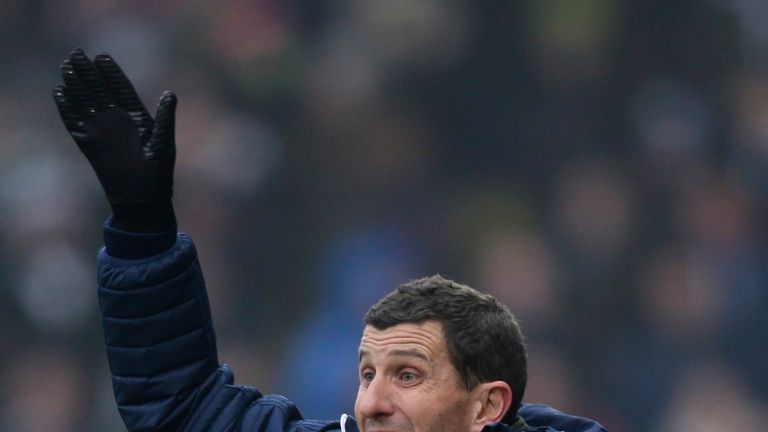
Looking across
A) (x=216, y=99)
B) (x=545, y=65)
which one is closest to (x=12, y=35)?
(x=216, y=99)

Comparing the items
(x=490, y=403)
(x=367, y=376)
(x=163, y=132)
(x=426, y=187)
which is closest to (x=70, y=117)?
(x=163, y=132)

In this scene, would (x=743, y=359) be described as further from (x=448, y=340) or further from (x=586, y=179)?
(x=448, y=340)

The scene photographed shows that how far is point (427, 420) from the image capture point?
241cm

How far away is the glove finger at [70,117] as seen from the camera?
238cm

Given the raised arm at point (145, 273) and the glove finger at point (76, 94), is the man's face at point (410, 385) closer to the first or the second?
the raised arm at point (145, 273)

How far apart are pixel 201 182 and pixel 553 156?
136 centimetres

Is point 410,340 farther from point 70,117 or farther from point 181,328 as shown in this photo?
point 70,117

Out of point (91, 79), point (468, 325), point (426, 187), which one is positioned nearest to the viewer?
point (91, 79)

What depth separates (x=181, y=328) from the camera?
250 cm

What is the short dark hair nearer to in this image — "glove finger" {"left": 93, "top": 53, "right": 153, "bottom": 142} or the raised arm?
the raised arm

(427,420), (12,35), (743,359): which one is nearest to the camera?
(427,420)

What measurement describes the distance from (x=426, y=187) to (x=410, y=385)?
323cm

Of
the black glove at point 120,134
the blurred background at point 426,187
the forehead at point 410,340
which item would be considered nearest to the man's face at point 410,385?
the forehead at point 410,340

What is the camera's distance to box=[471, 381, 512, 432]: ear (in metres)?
2.48
